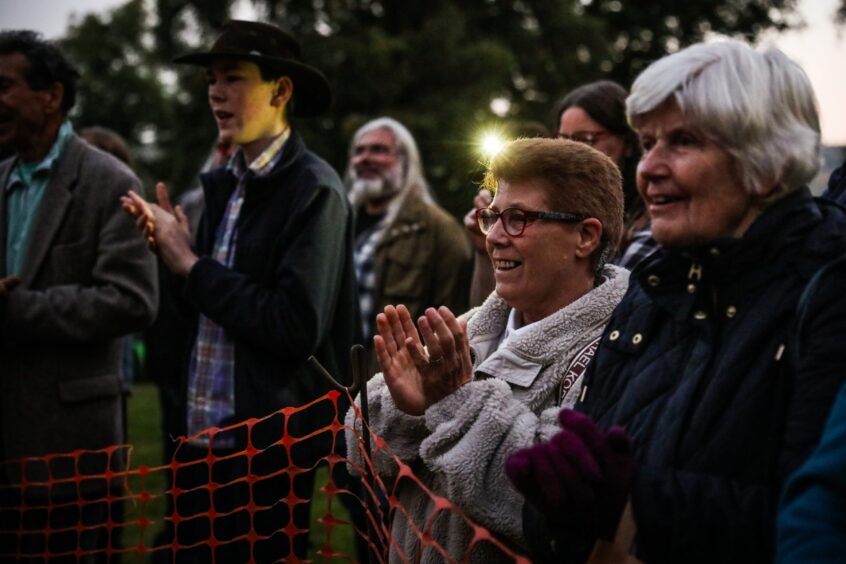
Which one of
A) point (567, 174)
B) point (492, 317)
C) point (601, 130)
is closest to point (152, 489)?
point (601, 130)

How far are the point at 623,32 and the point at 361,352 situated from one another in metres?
22.2

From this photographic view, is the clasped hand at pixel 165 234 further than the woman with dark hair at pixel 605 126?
No

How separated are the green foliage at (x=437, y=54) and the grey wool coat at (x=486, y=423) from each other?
480 inches

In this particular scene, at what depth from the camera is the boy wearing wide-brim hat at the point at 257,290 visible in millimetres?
3881

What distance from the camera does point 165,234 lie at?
4066mm

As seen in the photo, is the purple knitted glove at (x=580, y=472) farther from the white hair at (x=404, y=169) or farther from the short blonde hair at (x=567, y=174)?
the white hair at (x=404, y=169)

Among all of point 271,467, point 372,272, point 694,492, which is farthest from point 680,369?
point 372,272

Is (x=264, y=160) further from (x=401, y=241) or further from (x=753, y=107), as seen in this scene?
(x=753, y=107)

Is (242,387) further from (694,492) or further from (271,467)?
(694,492)

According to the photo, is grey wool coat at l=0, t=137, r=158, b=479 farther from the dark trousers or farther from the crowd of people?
the dark trousers

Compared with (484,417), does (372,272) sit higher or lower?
lower

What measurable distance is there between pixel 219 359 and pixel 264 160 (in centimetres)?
86

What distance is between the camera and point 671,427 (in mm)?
1939

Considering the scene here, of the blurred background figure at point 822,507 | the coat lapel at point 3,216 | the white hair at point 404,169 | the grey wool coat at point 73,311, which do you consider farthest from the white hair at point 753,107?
the white hair at point 404,169
